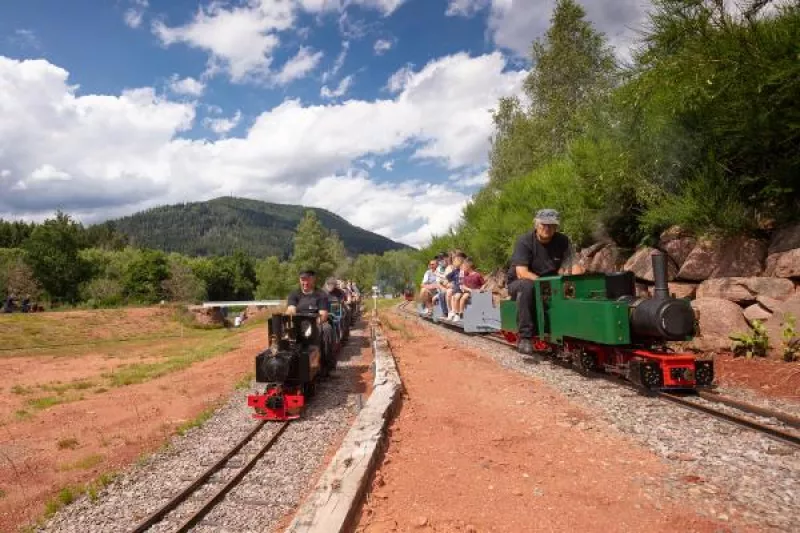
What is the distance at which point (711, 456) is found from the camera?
469 centimetres

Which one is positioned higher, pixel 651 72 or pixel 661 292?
pixel 651 72

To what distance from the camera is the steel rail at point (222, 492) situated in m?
4.64

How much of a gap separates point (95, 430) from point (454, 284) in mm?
11080

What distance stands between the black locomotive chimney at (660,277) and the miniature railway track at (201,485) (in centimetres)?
516

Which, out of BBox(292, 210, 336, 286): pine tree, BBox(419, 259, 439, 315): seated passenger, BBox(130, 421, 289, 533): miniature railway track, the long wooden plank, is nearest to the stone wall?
the long wooden plank

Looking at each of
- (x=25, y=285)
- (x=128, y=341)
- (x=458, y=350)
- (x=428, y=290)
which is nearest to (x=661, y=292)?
(x=458, y=350)

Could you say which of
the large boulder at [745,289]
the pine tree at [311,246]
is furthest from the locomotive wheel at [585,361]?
the pine tree at [311,246]

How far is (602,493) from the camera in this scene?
4.07 m

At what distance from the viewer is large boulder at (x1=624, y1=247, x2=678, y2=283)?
11.8 metres

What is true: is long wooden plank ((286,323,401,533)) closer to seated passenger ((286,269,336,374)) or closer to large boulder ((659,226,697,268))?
seated passenger ((286,269,336,374))

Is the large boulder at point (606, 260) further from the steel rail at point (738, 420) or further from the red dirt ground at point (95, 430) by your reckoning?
the red dirt ground at point (95, 430)

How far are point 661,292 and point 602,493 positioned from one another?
3473 millimetres

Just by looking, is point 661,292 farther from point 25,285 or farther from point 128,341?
point 25,285

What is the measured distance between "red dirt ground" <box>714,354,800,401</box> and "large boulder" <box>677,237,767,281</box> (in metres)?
2.26
